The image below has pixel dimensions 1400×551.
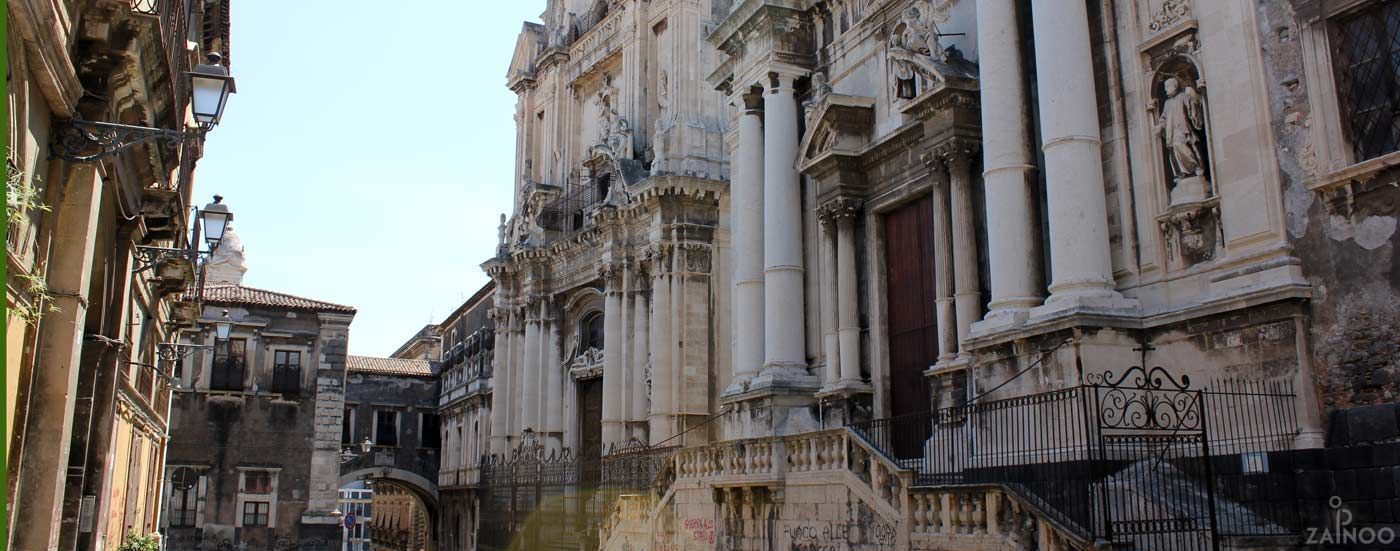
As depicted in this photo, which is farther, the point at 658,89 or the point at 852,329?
the point at 658,89

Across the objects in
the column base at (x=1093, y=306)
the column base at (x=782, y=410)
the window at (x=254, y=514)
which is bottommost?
the window at (x=254, y=514)

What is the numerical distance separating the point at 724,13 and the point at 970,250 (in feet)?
37.4

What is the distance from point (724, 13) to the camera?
24719 mm

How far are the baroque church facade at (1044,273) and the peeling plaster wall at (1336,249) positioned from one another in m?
0.02

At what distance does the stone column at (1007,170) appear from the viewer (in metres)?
12.9

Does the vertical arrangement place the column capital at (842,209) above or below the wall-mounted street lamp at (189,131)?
above

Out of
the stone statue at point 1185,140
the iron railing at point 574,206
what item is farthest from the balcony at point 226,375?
the stone statue at point 1185,140

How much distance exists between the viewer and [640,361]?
27.1 meters

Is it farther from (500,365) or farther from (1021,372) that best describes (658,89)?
(1021,372)

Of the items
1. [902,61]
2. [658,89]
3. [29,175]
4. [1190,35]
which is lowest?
[29,175]

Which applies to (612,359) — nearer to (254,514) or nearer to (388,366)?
(254,514)

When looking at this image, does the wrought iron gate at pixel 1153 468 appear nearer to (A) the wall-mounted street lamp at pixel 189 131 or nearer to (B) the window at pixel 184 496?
(A) the wall-mounted street lamp at pixel 189 131

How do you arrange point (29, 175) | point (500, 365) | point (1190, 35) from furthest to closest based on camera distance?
point (500, 365)
point (1190, 35)
point (29, 175)

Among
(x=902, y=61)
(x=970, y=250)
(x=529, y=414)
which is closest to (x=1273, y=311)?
(x=970, y=250)
